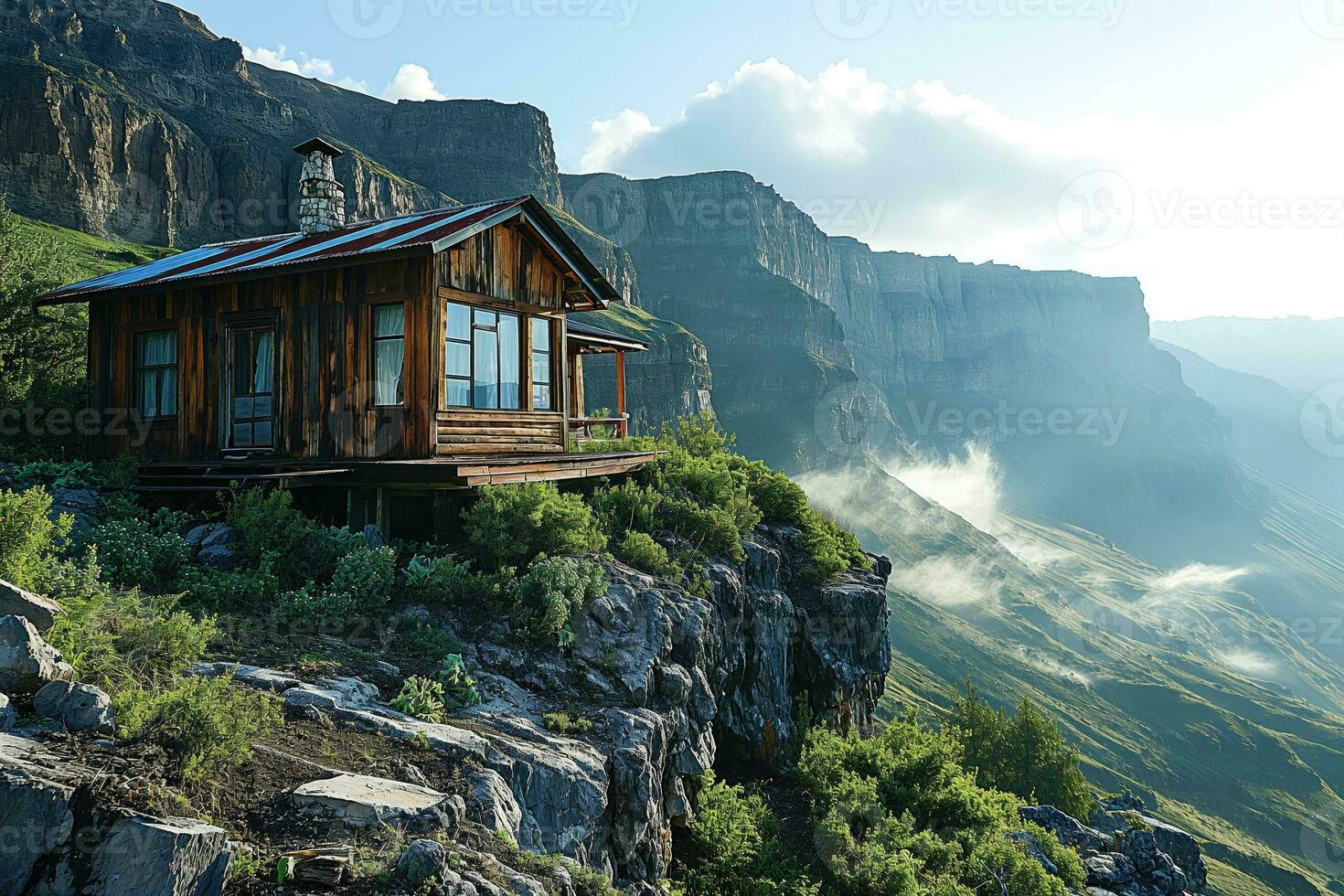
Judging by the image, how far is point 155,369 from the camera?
17.5 metres

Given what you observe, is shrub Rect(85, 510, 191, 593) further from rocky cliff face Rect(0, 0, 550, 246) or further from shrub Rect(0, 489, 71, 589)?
rocky cliff face Rect(0, 0, 550, 246)

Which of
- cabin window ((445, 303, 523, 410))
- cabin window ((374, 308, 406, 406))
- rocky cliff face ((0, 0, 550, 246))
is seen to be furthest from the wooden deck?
rocky cliff face ((0, 0, 550, 246))

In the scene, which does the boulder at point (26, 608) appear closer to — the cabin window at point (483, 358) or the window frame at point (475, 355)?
the window frame at point (475, 355)

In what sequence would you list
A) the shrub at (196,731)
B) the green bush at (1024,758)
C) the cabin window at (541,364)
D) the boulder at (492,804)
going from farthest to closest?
the green bush at (1024,758) < the cabin window at (541,364) < the boulder at (492,804) < the shrub at (196,731)

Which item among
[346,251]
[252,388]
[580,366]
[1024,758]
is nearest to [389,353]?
[346,251]

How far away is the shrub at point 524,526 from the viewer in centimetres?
1266

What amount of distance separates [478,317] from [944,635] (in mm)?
109397

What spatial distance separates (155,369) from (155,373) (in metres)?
0.08

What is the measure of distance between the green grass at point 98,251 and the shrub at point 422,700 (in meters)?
57.5

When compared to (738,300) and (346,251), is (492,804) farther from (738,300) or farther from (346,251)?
(738,300)

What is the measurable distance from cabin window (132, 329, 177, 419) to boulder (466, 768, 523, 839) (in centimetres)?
1388

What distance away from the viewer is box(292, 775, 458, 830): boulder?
5.78m

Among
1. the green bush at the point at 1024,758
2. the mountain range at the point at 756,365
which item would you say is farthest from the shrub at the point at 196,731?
the mountain range at the point at 756,365

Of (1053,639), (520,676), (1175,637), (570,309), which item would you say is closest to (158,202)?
(570,309)
